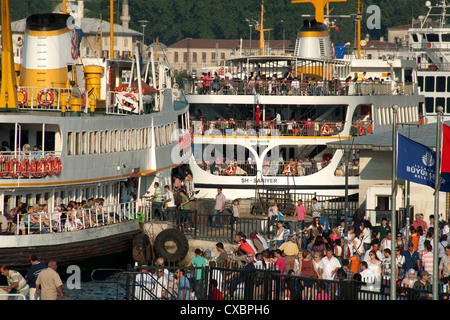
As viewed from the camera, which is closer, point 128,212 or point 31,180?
point 31,180

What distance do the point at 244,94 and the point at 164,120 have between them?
6492 mm

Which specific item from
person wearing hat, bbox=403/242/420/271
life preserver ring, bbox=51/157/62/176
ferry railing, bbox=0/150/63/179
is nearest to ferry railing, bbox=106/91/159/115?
life preserver ring, bbox=51/157/62/176

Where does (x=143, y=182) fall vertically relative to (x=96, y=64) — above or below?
below

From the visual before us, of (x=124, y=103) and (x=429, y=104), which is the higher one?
(x=124, y=103)

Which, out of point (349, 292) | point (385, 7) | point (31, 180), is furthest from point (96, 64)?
point (385, 7)

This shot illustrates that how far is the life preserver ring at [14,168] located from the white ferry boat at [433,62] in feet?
124

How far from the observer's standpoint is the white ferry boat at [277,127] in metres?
39.6

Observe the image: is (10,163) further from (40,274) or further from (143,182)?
(143,182)

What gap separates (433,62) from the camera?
64.1m

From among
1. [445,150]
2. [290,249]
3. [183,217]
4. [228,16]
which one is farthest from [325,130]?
[228,16]

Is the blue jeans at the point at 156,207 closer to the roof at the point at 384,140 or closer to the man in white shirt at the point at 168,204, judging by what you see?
the man in white shirt at the point at 168,204

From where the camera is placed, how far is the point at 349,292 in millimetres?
17000

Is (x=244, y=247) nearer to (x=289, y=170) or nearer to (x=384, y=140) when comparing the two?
(x=384, y=140)

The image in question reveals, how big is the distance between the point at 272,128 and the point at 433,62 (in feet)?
88.2
